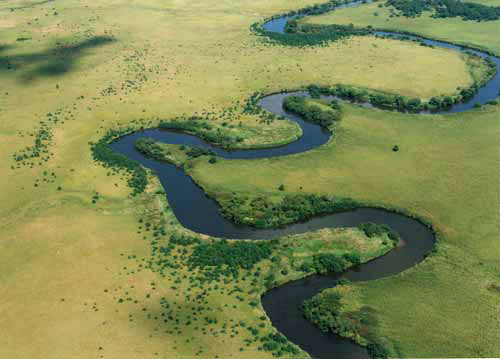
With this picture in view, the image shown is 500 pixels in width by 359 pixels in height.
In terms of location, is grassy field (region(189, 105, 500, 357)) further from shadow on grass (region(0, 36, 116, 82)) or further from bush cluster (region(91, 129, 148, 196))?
shadow on grass (region(0, 36, 116, 82))

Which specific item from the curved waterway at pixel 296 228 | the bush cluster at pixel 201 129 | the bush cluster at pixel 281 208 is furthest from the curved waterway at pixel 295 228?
the bush cluster at pixel 201 129

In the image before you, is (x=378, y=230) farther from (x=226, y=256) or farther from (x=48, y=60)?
(x=48, y=60)

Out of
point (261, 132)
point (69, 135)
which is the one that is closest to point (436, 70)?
point (261, 132)

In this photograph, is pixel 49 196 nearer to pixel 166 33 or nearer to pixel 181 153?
pixel 181 153

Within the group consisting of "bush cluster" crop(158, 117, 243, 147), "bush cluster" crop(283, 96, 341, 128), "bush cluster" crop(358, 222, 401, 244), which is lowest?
"bush cluster" crop(358, 222, 401, 244)

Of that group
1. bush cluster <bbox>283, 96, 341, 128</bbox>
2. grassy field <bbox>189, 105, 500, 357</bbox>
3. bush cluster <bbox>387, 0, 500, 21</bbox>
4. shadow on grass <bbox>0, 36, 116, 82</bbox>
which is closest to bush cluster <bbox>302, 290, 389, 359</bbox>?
grassy field <bbox>189, 105, 500, 357</bbox>

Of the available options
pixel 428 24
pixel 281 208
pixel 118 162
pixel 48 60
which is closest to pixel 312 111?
pixel 281 208
